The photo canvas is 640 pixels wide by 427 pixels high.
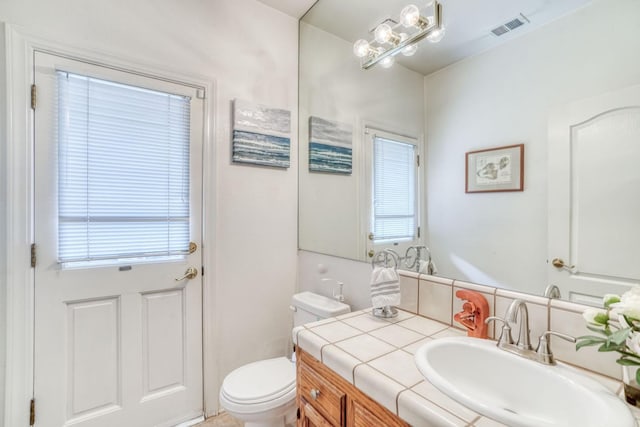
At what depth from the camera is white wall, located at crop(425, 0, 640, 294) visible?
842 mm

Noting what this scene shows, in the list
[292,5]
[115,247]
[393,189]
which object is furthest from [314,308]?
[292,5]

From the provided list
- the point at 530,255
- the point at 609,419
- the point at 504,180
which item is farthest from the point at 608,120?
the point at 609,419

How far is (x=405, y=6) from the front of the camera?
1.45 meters

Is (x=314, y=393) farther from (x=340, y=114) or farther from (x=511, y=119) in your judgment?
(x=340, y=114)

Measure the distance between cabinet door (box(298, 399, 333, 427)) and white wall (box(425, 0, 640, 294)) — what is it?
0.74 metres

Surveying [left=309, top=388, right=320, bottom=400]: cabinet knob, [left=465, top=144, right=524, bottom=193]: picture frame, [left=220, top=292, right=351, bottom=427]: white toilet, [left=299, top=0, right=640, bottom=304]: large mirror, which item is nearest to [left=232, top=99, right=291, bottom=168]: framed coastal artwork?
[left=299, top=0, right=640, bottom=304]: large mirror

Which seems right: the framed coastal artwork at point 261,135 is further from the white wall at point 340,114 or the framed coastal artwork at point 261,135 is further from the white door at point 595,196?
the white door at point 595,196

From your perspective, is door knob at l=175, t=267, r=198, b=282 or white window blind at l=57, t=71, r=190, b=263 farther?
door knob at l=175, t=267, r=198, b=282

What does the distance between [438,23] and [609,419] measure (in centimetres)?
143

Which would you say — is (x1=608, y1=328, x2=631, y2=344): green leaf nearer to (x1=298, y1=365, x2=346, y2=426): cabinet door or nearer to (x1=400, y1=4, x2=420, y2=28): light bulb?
(x1=298, y1=365, x2=346, y2=426): cabinet door

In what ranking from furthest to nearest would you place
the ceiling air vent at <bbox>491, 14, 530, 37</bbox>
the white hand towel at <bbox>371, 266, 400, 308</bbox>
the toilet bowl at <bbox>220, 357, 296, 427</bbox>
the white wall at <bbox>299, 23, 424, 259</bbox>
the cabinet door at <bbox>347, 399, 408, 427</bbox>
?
the white wall at <bbox>299, 23, 424, 259</bbox> → the toilet bowl at <bbox>220, 357, 296, 427</bbox> → the white hand towel at <bbox>371, 266, 400, 308</bbox> → the ceiling air vent at <bbox>491, 14, 530, 37</bbox> → the cabinet door at <bbox>347, 399, 408, 427</bbox>

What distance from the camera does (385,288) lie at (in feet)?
4.06

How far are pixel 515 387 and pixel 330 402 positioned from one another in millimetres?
562

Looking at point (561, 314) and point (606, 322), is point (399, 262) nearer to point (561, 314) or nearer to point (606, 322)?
point (561, 314)
